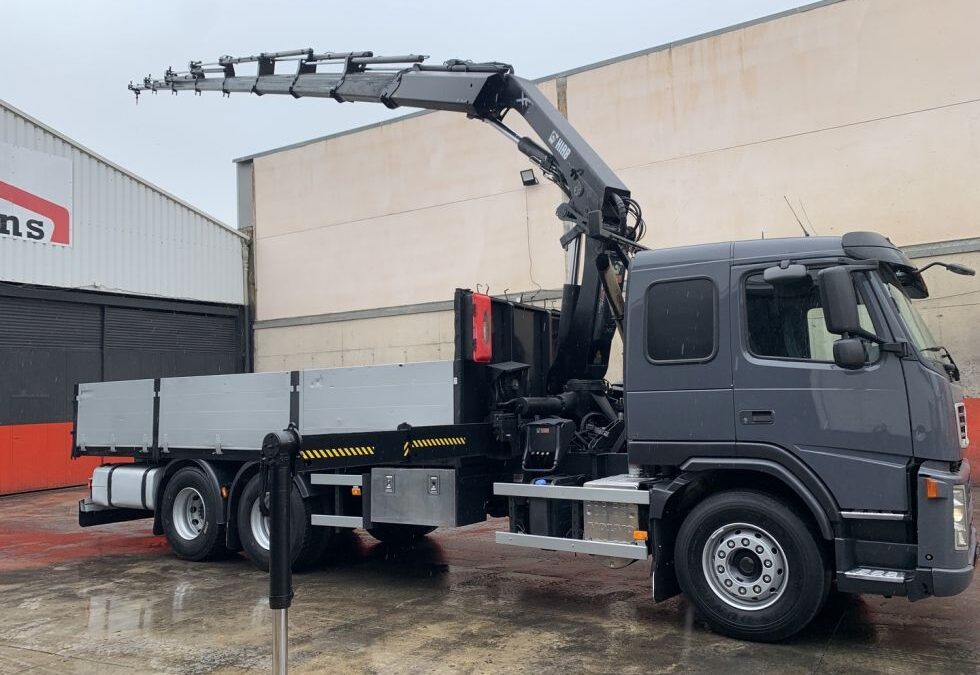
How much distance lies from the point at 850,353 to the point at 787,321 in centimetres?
55

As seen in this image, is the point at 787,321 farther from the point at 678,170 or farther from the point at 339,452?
the point at 678,170

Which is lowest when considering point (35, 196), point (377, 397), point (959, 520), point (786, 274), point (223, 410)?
point (959, 520)

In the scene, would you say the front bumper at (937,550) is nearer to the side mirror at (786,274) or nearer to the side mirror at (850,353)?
the side mirror at (850,353)

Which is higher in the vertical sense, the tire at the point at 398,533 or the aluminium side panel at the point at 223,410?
the aluminium side panel at the point at 223,410

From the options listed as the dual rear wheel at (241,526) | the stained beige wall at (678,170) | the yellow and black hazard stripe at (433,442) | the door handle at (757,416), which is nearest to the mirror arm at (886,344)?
the door handle at (757,416)

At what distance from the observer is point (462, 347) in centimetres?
747

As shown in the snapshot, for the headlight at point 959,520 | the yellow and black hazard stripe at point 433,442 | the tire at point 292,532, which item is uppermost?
the yellow and black hazard stripe at point 433,442

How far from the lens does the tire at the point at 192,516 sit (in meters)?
9.04

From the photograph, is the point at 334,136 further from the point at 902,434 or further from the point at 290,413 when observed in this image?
the point at 902,434

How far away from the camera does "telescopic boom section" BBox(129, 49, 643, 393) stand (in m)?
7.99

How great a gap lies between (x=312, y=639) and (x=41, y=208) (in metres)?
14.9

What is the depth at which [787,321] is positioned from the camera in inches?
231

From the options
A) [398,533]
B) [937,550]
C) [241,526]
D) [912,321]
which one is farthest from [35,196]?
[937,550]

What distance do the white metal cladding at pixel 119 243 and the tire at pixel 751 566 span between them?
53.1ft
